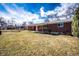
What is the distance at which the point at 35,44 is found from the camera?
11.3ft

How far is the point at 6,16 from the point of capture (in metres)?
3.44

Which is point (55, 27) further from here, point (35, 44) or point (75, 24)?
point (35, 44)

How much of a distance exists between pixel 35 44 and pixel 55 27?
0.46m

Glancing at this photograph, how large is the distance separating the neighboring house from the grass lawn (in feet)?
0.29

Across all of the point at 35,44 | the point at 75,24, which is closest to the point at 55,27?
the point at 75,24

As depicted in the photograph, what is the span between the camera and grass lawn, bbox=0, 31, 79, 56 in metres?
3.40

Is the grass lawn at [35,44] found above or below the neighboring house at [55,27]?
below

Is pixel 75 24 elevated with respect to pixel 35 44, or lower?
elevated

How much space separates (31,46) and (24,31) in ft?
0.97

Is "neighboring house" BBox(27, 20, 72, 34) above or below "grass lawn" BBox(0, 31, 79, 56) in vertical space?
above

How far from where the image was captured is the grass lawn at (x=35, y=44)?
11.2ft

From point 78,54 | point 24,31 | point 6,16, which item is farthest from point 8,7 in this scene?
point 78,54

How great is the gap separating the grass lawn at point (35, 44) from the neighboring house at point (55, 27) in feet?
0.29

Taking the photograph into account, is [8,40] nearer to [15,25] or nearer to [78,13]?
[15,25]
